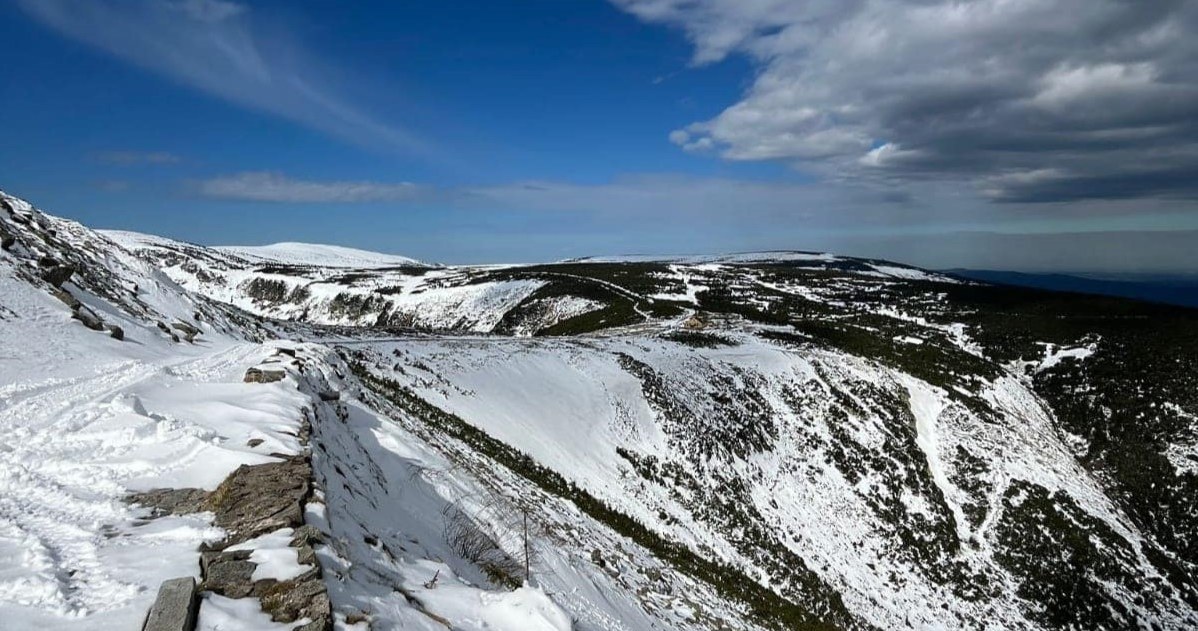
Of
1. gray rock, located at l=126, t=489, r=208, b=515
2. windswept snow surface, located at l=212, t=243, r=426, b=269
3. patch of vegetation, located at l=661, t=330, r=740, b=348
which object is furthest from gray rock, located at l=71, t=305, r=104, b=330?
windswept snow surface, located at l=212, t=243, r=426, b=269

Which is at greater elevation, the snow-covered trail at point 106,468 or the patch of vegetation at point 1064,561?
the snow-covered trail at point 106,468

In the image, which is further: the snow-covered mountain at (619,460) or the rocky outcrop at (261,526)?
the snow-covered mountain at (619,460)

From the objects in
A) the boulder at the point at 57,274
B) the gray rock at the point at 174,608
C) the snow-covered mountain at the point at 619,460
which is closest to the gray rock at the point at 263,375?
the snow-covered mountain at the point at 619,460

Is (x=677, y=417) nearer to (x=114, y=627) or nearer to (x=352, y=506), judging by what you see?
(x=352, y=506)

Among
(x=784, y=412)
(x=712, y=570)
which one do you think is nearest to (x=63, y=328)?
(x=712, y=570)

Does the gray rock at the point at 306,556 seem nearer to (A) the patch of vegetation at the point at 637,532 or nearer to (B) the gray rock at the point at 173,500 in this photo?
(B) the gray rock at the point at 173,500

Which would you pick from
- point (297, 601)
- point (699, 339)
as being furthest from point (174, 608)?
point (699, 339)

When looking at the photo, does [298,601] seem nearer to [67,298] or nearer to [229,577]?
[229,577]
